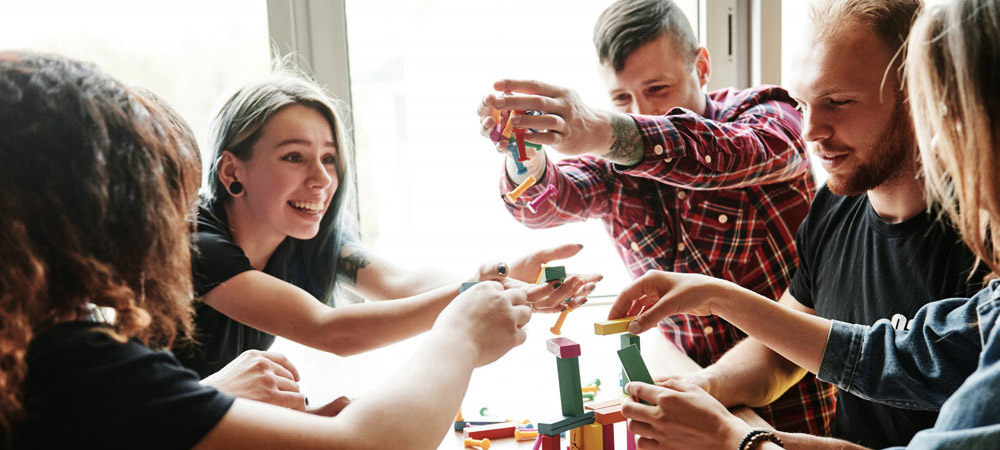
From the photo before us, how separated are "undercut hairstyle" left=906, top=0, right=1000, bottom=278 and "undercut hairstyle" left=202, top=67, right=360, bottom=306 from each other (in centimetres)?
124

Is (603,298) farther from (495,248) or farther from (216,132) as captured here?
(216,132)

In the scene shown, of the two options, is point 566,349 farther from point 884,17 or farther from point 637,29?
→ point 637,29

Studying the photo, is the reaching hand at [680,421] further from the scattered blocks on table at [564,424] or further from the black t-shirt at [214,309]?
the black t-shirt at [214,309]

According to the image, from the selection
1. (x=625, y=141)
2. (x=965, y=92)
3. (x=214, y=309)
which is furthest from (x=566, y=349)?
(x=214, y=309)

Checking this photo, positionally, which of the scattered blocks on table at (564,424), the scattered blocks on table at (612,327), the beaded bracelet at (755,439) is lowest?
the scattered blocks on table at (564,424)

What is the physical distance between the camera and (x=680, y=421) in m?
1.05

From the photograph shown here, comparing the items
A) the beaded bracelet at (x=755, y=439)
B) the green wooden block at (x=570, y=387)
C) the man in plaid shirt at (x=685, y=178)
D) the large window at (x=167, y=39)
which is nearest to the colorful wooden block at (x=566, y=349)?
the green wooden block at (x=570, y=387)

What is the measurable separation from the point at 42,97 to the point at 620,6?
142 cm

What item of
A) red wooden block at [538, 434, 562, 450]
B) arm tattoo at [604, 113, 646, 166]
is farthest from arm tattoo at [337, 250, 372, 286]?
red wooden block at [538, 434, 562, 450]

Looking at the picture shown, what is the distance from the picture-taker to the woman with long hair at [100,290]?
25.5 inches

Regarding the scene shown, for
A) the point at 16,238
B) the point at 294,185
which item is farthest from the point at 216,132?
the point at 16,238

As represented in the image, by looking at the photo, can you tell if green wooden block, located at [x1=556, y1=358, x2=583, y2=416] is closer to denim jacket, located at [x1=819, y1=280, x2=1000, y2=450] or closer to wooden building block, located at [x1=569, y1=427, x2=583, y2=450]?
wooden building block, located at [x1=569, y1=427, x2=583, y2=450]

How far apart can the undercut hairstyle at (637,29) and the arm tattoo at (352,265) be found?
2.62 ft

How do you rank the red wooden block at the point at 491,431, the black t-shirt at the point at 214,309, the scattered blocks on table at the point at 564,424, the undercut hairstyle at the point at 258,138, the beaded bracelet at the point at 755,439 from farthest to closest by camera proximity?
1. the undercut hairstyle at the point at 258,138
2. the black t-shirt at the point at 214,309
3. the red wooden block at the point at 491,431
4. the scattered blocks on table at the point at 564,424
5. the beaded bracelet at the point at 755,439
